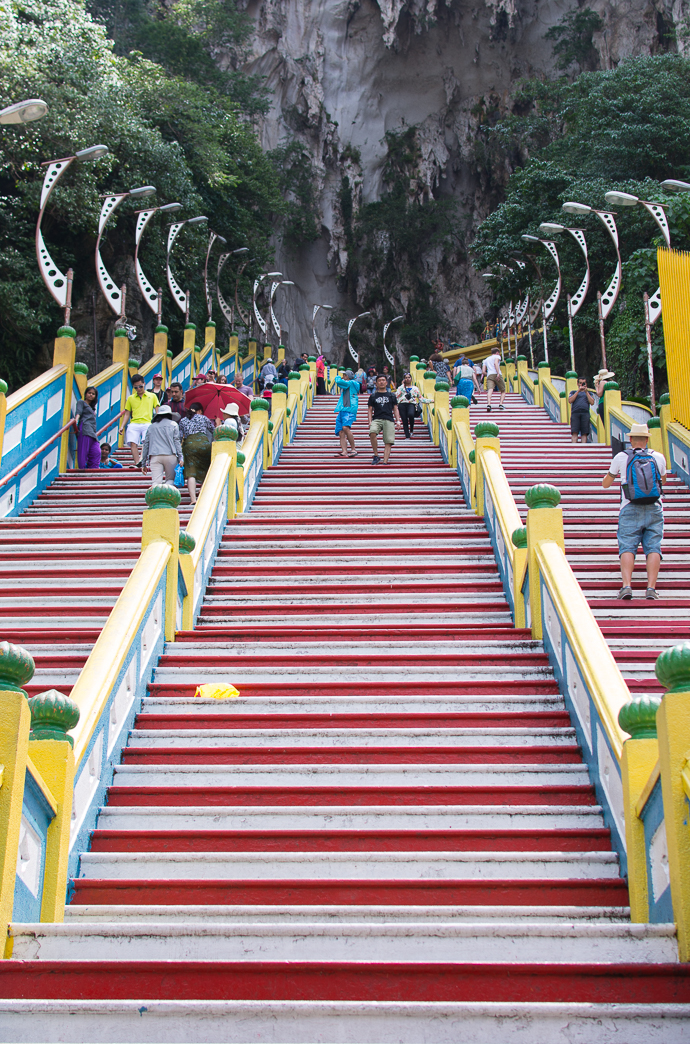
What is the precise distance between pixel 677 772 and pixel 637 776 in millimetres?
653

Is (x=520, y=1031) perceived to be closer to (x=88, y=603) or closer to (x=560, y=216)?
(x=88, y=603)

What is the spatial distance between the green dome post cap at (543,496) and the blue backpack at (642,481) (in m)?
1.42

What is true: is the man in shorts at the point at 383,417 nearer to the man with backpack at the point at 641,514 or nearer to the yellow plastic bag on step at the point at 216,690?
the man with backpack at the point at 641,514

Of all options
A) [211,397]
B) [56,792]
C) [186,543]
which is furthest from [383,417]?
[56,792]

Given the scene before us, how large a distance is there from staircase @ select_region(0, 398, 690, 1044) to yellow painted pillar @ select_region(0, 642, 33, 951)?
9.4 inches

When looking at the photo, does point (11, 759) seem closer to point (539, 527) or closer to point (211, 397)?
point (539, 527)

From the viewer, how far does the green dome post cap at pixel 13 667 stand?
3.85 metres

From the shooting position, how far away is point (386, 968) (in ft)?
11.5

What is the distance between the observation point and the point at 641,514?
320 inches

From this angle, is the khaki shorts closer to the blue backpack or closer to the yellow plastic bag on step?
the blue backpack

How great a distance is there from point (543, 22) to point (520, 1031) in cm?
5441

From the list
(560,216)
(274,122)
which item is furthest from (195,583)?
(274,122)

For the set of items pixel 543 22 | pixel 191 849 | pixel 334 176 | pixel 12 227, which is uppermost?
pixel 543 22

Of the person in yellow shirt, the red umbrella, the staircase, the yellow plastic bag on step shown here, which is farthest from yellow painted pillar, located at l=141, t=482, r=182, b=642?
the person in yellow shirt
